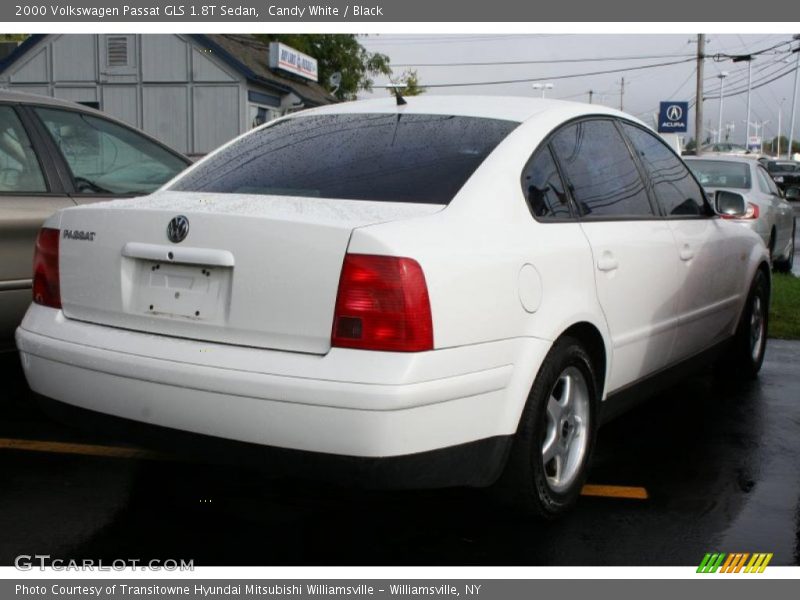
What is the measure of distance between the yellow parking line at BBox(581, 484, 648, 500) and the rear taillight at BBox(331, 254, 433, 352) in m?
1.46

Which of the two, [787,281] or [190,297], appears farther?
[787,281]

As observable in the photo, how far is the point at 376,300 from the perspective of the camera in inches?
123

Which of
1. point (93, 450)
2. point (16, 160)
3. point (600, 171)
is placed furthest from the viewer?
point (16, 160)

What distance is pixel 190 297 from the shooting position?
3.38 metres

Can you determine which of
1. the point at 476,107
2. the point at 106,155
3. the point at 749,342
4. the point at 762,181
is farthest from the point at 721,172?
the point at 476,107

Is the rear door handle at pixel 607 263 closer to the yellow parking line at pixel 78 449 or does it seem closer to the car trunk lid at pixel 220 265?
the car trunk lid at pixel 220 265

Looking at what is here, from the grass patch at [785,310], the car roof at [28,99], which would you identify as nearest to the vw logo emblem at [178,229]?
the car roof at [28,99]

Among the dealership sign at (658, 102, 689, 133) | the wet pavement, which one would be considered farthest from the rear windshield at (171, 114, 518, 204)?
the dealership sign at (658, 102, 689, 133)

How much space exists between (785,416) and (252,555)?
3.37m

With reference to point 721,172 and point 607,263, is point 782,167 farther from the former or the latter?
point 607,263

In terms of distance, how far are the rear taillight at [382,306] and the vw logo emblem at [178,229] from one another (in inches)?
23.7

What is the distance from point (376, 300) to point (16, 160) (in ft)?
10.5

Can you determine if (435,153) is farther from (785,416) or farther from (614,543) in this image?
(785,416)

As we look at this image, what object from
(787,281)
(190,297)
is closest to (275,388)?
(190,297)
